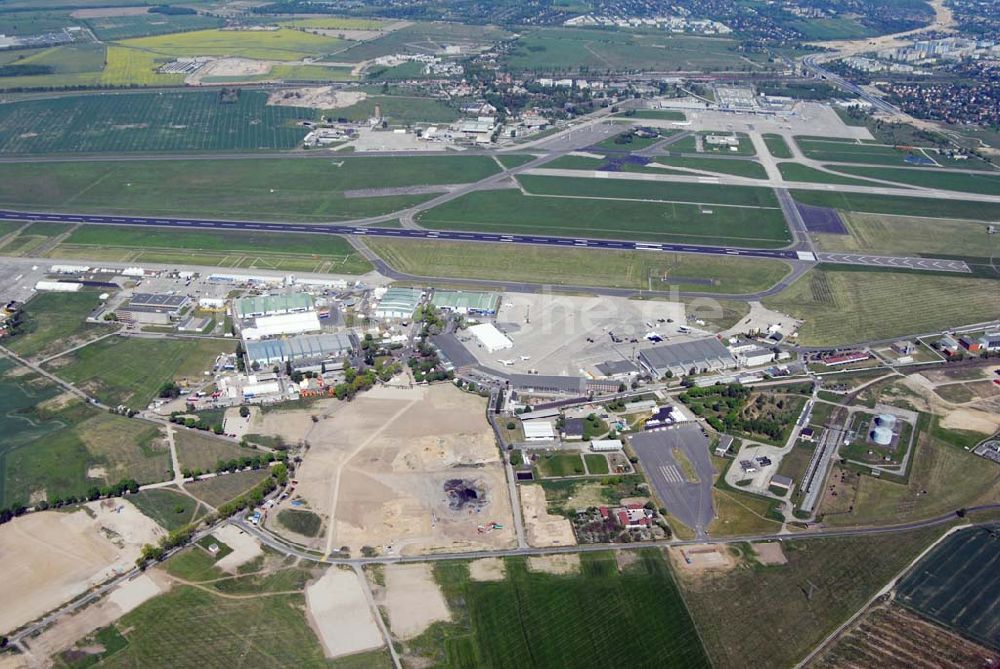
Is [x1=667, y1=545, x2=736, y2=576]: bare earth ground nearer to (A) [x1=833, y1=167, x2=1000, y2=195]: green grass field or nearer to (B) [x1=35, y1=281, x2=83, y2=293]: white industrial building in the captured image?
(B) [x1=35, y1=281, x2=83, y2=293]: white industrial building

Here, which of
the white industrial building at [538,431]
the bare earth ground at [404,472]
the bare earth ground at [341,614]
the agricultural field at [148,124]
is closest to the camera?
the bare earth ground at [341,614]

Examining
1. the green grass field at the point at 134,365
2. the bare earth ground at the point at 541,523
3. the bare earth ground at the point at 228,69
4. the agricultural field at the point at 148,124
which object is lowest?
the bare earth ground at the point at 541,523

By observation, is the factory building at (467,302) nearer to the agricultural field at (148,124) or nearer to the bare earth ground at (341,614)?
the bare earth ground at (341,614)

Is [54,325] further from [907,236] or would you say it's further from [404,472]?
→ [907,236]

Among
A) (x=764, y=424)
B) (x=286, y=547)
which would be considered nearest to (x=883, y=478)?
(x=764, y=424)

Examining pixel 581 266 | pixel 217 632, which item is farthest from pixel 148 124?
pixel 217 632

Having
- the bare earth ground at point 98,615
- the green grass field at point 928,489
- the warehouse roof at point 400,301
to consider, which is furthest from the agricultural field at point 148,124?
the green grass field at point 928,489
